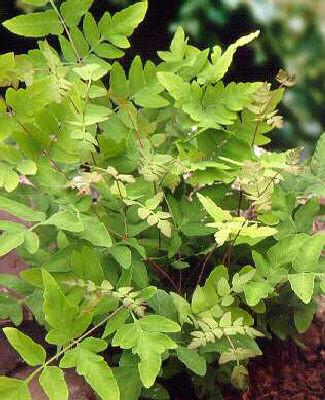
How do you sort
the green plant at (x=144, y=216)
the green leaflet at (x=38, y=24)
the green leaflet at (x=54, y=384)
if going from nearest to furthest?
1. the green leaflet at (x=54, y=384)
2. the green plant at (x=144, y=216)
3. the green leaflet at (x=38, y=24)

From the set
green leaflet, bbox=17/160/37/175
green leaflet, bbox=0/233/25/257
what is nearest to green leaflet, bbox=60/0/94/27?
green leaflet, bbox=17/160/37/175

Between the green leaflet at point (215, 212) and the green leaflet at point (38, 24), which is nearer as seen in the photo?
the green leaflet at point (215, 212)

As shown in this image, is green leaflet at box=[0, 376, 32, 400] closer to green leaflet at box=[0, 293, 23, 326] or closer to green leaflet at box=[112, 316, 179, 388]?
green leaflet at box=[112, 316, 179, 388]

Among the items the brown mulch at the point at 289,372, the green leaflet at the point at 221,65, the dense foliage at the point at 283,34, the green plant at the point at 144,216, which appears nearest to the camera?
the green plant at the point at 144,216

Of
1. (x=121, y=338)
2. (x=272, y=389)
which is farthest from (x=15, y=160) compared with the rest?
(x=272, y=389)

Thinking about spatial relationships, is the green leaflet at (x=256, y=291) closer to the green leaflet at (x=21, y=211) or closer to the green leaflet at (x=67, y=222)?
the green leaflet at (x=67, y=222)

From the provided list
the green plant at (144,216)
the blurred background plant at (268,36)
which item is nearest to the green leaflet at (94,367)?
the green plant at (144,216)
